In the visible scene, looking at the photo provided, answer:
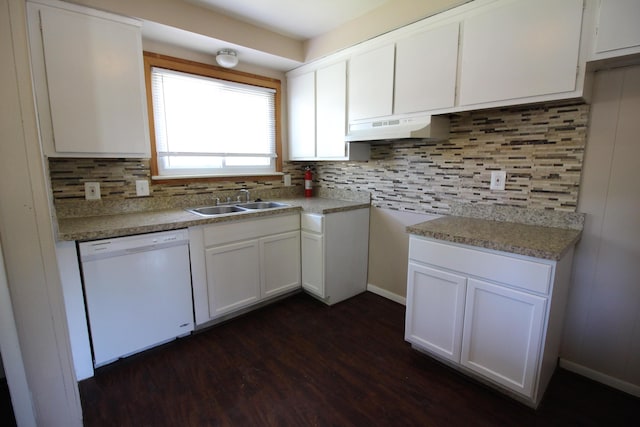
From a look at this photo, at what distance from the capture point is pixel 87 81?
1.81m

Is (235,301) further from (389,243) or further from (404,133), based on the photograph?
(404,133)

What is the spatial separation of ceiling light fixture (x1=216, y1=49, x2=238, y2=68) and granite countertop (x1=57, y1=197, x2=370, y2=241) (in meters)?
1.25

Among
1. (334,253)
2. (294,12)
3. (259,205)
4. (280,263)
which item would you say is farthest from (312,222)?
(294,12)

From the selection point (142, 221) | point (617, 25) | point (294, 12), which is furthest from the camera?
point (294, 12)

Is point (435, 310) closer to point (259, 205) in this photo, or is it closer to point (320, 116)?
point (259, 205)

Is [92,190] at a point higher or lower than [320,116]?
lower

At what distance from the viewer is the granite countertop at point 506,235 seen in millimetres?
1433

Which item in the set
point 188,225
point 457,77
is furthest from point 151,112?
point 457,77

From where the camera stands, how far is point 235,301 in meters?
2.37

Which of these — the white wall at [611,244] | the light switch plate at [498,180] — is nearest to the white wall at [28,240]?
the light switch plate at [498,180]

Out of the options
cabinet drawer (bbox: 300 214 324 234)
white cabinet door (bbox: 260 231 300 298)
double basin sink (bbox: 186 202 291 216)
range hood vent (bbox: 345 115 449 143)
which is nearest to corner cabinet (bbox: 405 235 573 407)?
range hood vent (bbox: 345 115 449 143)

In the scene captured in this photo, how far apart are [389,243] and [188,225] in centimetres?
167

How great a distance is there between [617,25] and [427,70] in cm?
90

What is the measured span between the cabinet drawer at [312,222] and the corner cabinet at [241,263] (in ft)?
0.19
